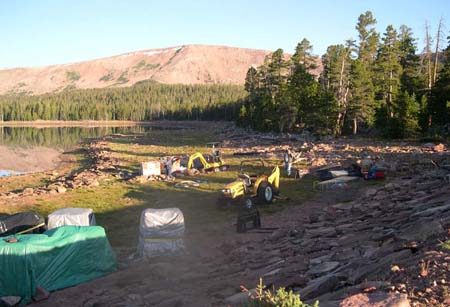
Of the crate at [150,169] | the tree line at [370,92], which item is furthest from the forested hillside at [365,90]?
the crate at [150,169]

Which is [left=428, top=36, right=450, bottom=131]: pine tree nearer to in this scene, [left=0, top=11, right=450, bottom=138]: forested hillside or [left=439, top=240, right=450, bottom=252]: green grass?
[left=0, top=11, right=450, bottom=138]: forested hillside

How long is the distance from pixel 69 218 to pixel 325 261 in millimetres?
7984

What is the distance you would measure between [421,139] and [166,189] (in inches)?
983


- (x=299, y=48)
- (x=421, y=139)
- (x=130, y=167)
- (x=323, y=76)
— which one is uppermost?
(x=299, y=48)

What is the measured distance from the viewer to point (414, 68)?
5441 cm

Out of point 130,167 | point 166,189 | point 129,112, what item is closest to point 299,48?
point 130,167

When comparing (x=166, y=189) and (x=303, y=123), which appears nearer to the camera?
(x=166, y=189)

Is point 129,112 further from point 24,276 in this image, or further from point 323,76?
point 24,276

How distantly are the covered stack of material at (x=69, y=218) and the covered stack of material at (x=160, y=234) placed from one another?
7.02 ft

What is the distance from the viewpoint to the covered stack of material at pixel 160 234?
1234 centimetres

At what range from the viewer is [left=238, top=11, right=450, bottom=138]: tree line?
133 feet

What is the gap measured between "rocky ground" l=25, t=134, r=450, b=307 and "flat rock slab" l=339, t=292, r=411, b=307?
1 centimetres

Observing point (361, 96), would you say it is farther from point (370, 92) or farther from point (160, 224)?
point (160, 224)

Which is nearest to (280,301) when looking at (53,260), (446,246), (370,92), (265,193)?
(446,246)
